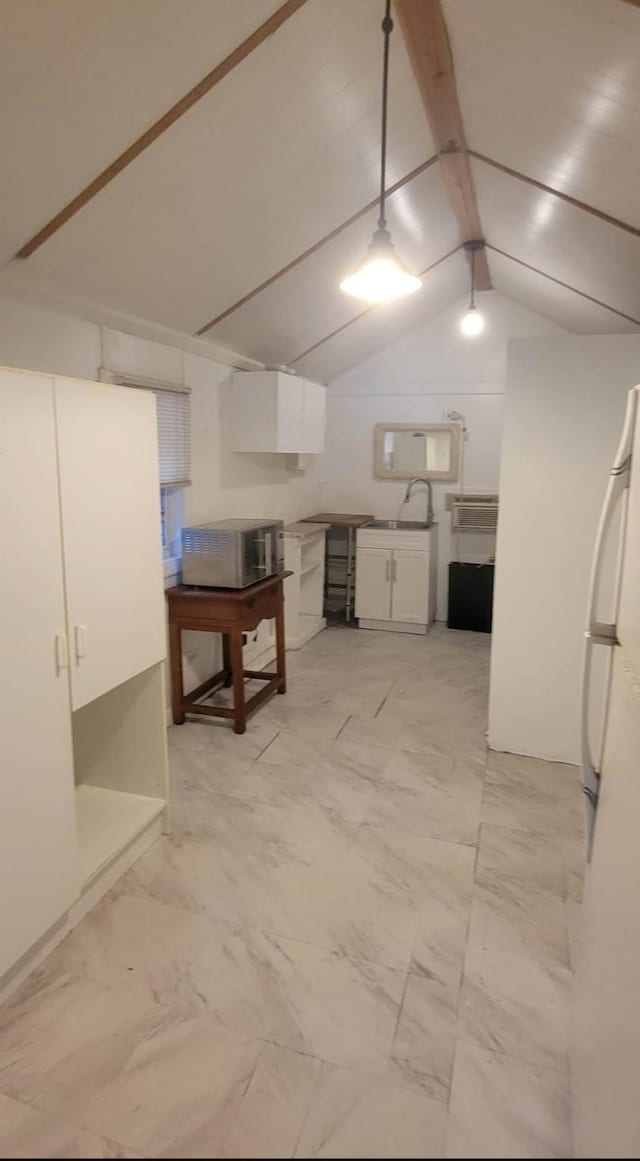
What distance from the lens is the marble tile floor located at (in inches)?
61.3

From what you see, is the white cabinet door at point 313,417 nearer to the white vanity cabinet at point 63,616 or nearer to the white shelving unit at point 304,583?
the white shelving unit at point 304,583

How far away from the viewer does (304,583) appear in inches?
230

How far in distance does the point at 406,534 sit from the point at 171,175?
370 centimetres

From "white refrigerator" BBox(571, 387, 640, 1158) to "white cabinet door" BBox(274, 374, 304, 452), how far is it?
3081 millimetres

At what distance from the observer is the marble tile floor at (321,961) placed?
1557 millimetres

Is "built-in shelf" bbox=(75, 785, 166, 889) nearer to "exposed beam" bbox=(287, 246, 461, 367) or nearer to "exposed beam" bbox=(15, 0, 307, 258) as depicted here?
"exposed beam" bbox=(15, 0, 307, 258)

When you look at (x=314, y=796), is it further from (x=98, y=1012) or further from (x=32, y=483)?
(x=32, y=483)

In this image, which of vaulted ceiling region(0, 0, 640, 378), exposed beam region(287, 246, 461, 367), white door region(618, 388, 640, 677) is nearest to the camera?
white door region(618, 388, 640, 677)

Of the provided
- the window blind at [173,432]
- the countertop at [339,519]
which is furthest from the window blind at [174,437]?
the countertop at [339,519]

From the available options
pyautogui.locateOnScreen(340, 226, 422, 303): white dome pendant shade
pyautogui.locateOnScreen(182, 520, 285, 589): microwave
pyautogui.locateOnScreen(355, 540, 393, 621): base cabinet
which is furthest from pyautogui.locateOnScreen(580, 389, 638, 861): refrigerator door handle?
pyautogui.locateOnScreen(355, 540, 393, 621): base cabinet

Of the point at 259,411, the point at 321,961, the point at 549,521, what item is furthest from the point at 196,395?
the point at 321,961

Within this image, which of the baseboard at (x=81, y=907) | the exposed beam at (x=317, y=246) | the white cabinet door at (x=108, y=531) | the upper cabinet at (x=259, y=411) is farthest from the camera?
the upper cabinet at (x=259, y=411)

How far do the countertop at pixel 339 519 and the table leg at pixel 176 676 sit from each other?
7.58 feet

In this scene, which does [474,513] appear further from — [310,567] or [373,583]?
[310,567]
